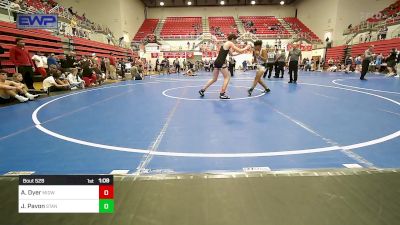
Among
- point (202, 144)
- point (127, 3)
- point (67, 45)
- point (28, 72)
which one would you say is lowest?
point (202, 144)

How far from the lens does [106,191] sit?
1.31 m

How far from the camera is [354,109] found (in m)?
5.46

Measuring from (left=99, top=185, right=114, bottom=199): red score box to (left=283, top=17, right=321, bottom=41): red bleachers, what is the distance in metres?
36.3

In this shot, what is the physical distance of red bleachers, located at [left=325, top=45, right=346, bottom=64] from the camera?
2644 centimetres

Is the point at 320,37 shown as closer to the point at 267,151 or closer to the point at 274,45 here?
the point at 274,45

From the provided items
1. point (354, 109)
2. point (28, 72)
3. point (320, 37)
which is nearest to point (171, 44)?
point (320, 37)

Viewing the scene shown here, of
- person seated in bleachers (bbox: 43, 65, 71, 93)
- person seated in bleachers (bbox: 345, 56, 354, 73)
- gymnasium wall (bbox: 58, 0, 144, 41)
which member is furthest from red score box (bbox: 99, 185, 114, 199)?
gymnasium wall (bbox: 58, 0, 144, 41)

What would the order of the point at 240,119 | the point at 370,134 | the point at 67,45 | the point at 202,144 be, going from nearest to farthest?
the point at 202,144 → the point at 370,134 → the point at 240,119 → the point at 67,45

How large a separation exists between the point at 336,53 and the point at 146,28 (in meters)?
27.0

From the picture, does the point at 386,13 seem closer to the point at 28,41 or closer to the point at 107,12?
the point at 107,12

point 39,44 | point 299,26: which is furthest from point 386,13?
point 39,44

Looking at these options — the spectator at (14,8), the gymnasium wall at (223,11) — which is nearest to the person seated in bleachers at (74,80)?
the spectator at (14,8)

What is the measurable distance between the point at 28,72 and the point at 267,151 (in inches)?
390

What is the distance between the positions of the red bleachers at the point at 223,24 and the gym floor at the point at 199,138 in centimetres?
3274
